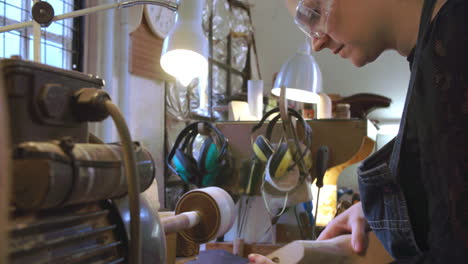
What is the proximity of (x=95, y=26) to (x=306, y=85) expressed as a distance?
1019 millimetres

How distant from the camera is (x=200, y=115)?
2982 millimetres

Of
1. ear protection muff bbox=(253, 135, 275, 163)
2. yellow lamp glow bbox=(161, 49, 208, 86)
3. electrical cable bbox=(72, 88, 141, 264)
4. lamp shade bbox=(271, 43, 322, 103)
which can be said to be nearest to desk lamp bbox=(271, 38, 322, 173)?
lamp shade bbox=(271, 43, 322, 103)

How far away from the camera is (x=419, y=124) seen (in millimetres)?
622

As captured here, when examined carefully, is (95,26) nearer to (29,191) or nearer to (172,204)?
(172,204)

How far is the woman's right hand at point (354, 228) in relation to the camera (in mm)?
957

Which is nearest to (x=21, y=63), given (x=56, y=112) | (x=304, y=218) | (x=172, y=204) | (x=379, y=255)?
(x=56, y=112)

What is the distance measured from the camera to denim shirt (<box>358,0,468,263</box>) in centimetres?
56

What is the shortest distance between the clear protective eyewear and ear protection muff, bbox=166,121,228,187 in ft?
2.56

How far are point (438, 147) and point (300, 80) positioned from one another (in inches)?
51.1

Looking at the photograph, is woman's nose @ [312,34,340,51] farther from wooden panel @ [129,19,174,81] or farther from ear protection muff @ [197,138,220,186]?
wooden panel @ [129,19,174,81]

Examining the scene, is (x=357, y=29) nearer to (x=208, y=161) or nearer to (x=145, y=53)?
(x=208, y=161)

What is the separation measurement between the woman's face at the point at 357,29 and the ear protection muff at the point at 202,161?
86 centimetres

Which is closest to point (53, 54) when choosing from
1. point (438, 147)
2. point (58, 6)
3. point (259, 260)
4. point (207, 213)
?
point (58, 6)

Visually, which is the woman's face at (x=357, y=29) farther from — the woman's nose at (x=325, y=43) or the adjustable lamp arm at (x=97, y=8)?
the adjustable lamp arm at (x=97, y=8)
